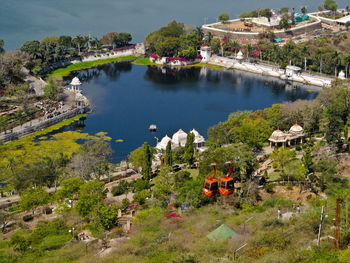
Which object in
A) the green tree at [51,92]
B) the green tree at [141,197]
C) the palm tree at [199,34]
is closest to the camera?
the green tree at [141,197]

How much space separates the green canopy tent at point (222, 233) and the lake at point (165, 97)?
30.8 metres

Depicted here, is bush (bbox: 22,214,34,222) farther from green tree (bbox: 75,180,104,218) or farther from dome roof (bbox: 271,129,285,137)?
dome roof (bbox: 271,129,285,137)

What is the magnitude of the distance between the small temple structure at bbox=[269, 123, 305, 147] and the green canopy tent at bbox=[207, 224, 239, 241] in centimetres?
2526

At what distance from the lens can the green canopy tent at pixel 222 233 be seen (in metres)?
33.5

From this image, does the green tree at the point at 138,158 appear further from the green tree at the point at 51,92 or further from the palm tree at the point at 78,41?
the palm tree at the point at 78,41

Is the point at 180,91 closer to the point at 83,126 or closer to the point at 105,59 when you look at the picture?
the point at 83,126

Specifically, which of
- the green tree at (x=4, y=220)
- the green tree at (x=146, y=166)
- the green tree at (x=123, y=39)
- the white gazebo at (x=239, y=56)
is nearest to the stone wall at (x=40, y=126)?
the green tree at (x=146, y=166)

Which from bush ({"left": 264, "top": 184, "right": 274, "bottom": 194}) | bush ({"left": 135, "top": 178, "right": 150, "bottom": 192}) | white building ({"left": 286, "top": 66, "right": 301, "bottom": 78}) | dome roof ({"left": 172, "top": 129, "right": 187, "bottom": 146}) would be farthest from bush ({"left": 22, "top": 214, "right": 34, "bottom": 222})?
white building ({"left": 286, "top": 66, "right": 301, "bottom": 78})

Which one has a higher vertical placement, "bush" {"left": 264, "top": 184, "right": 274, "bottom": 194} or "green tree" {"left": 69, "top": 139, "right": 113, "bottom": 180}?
"green tree" {"left": 69, "top": 139, "right": 113, "bottom": 180}

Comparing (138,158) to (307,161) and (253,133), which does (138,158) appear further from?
(307,161)

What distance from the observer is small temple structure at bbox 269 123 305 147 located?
187ft

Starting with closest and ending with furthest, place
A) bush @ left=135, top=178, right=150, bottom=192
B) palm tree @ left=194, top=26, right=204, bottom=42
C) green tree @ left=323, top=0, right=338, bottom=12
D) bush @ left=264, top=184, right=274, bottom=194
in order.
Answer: bush @ left=264, top=184, right=274, bottom=194 < bush @ left=135, top=178, right=150, bottom=192 < palm tree @ left=194, top=26, right=204, bottom=42 < green tree @ left=323, top=0, right=338, bottom=12

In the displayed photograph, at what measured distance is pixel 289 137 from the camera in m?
57.2

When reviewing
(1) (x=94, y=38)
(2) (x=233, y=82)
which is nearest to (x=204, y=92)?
(2) (x=233, y=82)
